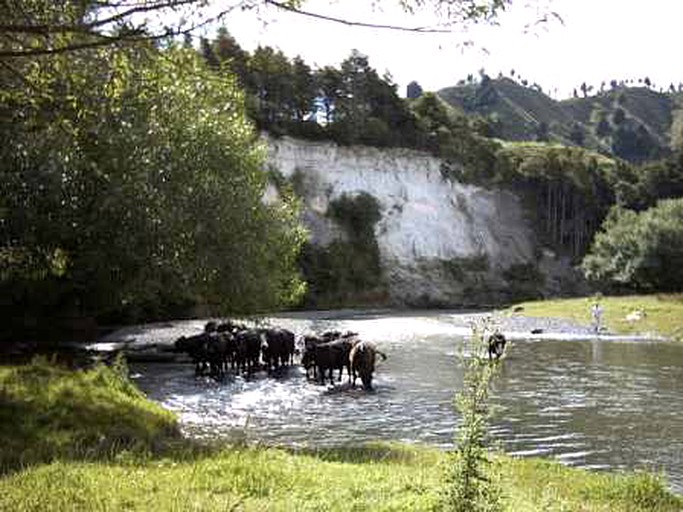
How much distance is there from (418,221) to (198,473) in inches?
3125

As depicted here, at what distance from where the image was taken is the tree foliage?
6781cm

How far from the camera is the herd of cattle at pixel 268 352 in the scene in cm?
2647

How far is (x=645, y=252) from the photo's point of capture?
2709 inches

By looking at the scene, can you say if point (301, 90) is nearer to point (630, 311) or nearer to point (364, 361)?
point (630, 311)

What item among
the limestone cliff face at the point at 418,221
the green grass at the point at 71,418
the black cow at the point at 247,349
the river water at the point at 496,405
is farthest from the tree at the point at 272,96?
the green grass at the point at 71,418

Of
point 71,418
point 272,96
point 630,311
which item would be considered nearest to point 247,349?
point 71,418

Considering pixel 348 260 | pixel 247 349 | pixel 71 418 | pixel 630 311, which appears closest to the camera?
pixel 71 418

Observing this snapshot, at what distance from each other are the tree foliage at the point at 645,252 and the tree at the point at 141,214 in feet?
151

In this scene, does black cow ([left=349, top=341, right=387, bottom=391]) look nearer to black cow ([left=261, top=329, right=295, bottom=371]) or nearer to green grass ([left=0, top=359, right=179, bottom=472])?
black cow ([left=261, top=329, right=295, bottom=371])

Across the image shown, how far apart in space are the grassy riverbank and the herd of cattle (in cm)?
1077

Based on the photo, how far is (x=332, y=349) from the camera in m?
26.5

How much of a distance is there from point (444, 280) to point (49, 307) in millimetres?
58220

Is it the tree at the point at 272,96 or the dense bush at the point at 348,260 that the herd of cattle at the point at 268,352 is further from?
the tree at the point at 272,96

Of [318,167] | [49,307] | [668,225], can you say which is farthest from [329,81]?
[49,307]
